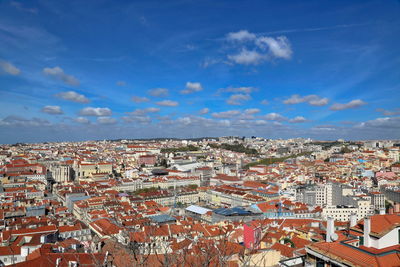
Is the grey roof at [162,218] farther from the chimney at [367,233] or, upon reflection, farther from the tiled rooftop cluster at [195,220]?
the chimney at [367,233]

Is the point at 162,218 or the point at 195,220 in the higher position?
the point at 162,218

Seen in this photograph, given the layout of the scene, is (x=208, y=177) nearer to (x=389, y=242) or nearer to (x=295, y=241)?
(x=295, y=241)

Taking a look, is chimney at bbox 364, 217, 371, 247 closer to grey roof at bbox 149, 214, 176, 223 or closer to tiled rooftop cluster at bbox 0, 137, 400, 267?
tiled rooftop cluster at bbox 0, 137, 400, 267

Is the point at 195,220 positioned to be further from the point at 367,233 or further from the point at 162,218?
the point at 367,233

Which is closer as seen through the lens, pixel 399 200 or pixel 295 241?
pixel 295 241

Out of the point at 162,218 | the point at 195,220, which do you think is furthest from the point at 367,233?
the point at 195,220

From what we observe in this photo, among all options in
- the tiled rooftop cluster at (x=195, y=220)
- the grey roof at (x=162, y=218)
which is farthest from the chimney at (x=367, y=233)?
the grey roof at (x=162, y=218)

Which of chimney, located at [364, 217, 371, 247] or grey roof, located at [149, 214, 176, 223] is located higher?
chimney, located at [364, 217, 371, 247]

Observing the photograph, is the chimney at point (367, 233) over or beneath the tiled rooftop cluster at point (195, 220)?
over

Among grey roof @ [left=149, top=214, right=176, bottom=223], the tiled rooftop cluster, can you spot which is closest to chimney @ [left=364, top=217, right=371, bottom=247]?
the tiled rooftop cluster

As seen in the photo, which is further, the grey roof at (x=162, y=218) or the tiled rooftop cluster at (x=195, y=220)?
the grey roof at (x=162, y=218)

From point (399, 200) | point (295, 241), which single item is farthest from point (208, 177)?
point (295, 241)
